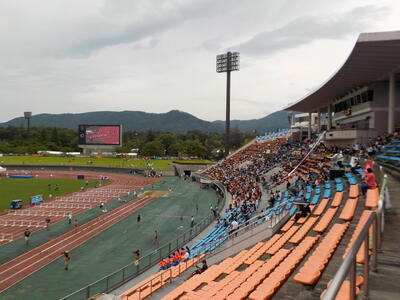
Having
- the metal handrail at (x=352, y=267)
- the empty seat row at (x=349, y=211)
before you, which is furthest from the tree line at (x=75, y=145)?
the metal handrail at (x=352, y=267)

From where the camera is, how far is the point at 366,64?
83.9 ft

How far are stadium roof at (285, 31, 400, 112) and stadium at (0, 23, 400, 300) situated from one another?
8 centimetres

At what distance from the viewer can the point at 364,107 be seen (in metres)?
34.7

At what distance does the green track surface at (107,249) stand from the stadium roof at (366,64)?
1818cm

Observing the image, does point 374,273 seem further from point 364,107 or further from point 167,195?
point 167,195

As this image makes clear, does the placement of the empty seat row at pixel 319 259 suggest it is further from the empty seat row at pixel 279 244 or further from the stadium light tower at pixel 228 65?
the stadium light tower at pixel 228 65

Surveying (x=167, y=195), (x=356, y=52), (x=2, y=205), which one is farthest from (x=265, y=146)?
(x=2, y=205)

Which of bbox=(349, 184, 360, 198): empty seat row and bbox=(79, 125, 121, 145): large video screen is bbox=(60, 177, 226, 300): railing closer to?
bbox=(349, 184, 360, 198): empty seat row

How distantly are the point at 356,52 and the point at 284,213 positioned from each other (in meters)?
13.5

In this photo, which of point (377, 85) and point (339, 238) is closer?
point (339, 238)

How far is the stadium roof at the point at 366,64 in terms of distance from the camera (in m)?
19.5

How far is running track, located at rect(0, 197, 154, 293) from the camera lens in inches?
640

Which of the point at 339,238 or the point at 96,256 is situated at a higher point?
the point at 339,238

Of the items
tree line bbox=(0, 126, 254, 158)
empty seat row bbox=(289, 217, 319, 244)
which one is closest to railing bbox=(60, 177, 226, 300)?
empty seat row bbox=(289, 217, 319, 244)
